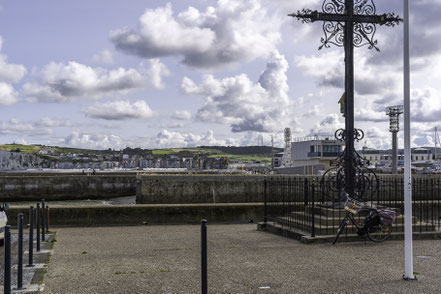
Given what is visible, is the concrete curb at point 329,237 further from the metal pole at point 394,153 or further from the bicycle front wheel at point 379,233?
the metal pole at point 394,153

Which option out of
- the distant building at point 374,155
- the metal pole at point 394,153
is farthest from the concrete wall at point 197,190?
the distant building at point 374,155

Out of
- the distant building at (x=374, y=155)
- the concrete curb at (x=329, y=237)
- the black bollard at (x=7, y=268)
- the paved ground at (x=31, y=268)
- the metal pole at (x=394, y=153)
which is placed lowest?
the paved ground at (x=31, y=268)

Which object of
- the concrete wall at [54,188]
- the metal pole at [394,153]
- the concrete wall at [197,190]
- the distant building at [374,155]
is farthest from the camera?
the distant building at [374,155]

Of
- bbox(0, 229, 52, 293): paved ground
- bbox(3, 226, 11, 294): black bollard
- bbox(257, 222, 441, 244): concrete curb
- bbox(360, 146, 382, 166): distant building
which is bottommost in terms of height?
bbox(0, 229, 52, 293): paved ground

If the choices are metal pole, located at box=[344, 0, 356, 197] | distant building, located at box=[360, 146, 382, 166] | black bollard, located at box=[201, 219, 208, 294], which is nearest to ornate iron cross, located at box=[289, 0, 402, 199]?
metal pole, located at box=[344, 0, 356, 197]

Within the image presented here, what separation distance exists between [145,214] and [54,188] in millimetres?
25600

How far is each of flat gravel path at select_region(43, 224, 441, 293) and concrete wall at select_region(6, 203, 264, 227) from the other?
309cm

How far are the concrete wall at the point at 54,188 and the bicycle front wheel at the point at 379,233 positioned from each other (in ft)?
105

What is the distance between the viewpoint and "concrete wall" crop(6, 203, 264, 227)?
650 inches

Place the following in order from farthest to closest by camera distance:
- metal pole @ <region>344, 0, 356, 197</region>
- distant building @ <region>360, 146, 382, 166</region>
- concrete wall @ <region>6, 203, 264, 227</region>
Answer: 1. distant building @ <region>360, 146, 382, 166</region>
2. concrete wall @ <region>6, 203, 264, 227</region>
3. metal pole @ <region>344, 0, 356, 197</region>

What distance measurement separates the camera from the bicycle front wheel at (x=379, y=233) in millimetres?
11922

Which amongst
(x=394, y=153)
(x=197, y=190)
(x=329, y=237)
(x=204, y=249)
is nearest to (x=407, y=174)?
(x=329, y=237)

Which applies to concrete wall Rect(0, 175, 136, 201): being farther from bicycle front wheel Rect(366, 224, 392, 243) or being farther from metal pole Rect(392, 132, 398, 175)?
bicycle front wheel Rect(366, 224, 392, 243)

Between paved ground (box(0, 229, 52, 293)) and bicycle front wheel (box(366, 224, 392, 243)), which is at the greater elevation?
bicycle front wheel (box(366, 224, 392, 243))
